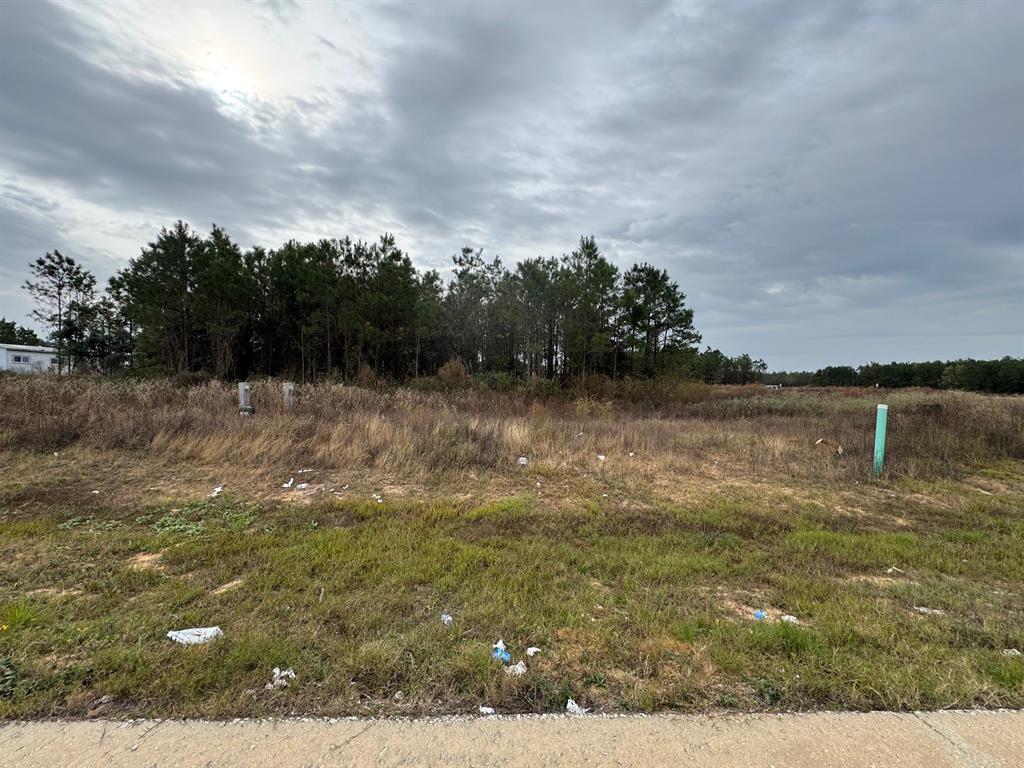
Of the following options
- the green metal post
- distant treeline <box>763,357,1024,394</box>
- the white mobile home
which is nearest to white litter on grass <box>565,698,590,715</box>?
the green metal post

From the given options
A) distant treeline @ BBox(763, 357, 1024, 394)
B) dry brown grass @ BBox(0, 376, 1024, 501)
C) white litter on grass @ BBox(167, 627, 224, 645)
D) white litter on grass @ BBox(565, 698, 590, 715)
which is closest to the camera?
white litter on grass @ BBox(565, 698, 590, 715)

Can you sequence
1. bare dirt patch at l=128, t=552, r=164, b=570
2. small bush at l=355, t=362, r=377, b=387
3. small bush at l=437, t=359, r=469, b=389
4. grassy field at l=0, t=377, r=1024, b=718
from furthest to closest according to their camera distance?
small bush at l=355, t=362, r=377, b=387, small bush at l=437, t=359, r=469, b=389, bare dirt patch at l=128, t=552, r=164, b=570, grassy field at l=0, t=377, r=1024, b=718

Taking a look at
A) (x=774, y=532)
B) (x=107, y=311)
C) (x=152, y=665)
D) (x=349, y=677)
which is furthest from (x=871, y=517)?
(x=107, y=311)

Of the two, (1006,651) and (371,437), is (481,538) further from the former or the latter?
(371,437)

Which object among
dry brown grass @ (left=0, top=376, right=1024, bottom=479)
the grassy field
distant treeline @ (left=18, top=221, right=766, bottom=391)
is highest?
distant treeline @ (left=18, top=221, right=766, bottom=391)

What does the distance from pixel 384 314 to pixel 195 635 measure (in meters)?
26.4

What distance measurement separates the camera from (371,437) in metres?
8.08

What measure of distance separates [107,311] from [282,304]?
1903cm

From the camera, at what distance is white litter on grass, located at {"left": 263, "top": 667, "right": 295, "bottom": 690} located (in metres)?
2.10

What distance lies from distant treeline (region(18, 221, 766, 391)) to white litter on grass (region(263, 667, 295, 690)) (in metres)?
22.1

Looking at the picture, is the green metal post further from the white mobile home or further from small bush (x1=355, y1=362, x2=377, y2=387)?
the white mobile home

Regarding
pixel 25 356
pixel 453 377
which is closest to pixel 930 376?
pixel 453 377

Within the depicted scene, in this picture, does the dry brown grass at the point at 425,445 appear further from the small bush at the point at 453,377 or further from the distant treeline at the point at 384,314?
the distant treeline at the point at 384,314

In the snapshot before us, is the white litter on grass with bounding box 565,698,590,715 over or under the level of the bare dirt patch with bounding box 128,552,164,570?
over
